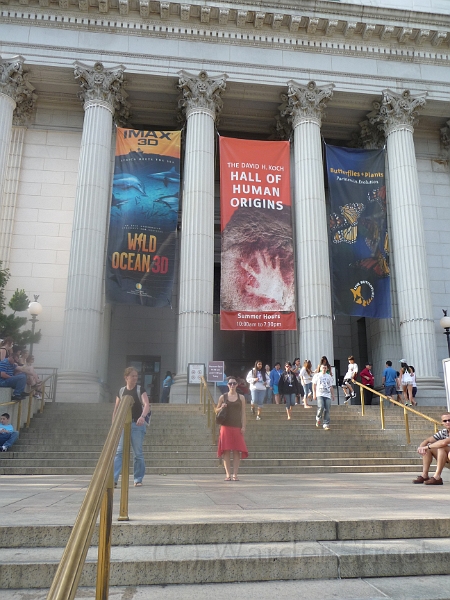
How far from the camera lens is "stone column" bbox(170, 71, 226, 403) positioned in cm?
1950

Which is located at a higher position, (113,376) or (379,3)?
(379,3)

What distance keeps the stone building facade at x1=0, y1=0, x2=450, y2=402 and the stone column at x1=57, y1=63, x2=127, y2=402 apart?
6 centimetres

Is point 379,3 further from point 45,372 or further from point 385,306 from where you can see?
point 45,372

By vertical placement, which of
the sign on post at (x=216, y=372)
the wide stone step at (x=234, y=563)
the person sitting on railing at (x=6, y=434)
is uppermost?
the sign on post at (x=216, y=372)

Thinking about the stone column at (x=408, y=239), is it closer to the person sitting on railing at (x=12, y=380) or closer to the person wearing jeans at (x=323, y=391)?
the person wearing jeans at (x=323, y=391)

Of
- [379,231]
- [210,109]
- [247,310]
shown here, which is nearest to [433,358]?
[379,231]

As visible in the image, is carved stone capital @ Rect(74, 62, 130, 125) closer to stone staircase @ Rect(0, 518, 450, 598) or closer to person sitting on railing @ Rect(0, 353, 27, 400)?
person sitting on railing @ Rect(0, 353, 27, 400)

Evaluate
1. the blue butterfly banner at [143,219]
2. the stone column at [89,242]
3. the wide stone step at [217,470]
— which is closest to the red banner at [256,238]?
the blue butterfly banner at [143,219]

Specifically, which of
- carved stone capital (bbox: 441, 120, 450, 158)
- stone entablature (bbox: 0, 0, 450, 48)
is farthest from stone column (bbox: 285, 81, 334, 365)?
carved stone capital (bbox: 441, 120, 450, 158)

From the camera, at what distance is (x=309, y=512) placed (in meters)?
5.09

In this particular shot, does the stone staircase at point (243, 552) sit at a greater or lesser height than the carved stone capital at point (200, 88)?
lesser

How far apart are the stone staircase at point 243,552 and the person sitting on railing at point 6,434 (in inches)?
335

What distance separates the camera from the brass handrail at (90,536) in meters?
2.28

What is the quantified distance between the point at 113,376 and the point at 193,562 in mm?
21900
